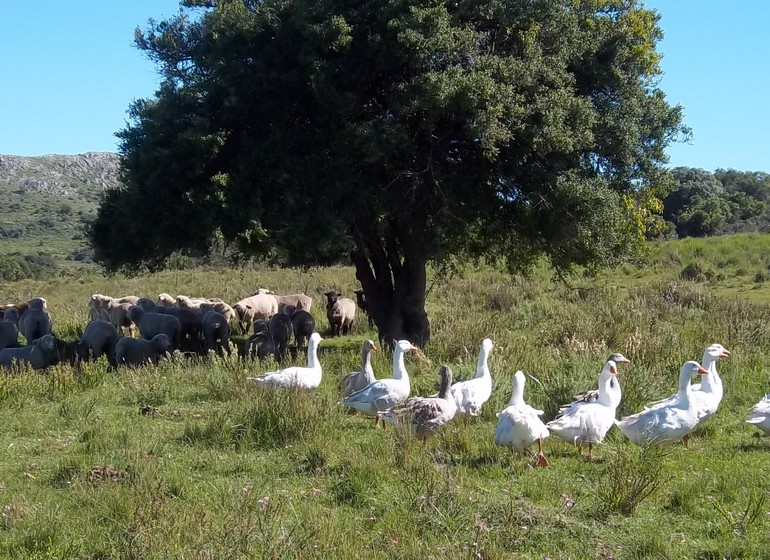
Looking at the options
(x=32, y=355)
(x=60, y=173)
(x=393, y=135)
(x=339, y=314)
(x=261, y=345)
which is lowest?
(x=32, y=355)

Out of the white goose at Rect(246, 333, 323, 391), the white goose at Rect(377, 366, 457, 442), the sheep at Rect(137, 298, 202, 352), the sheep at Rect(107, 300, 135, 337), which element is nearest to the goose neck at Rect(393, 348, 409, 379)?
the white goose at Rect(246, 333, 323, 391)

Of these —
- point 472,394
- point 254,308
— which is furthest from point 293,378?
point 254,308

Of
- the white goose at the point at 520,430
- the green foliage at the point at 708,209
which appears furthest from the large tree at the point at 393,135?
the green foliage at the point at 708,209

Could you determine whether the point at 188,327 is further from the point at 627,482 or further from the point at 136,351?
the point at 627,482

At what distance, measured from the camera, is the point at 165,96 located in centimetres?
1625

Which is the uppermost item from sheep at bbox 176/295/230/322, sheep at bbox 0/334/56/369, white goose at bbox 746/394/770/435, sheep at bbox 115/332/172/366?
white goose at bbox 746/394/770/435

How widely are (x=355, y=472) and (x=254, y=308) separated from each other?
1443cm

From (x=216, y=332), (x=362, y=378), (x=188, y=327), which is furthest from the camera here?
(x=188, y=327)

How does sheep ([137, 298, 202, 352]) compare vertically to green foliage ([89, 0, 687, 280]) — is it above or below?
below

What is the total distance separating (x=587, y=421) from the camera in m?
8.73

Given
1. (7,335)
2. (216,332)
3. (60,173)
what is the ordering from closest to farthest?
1. (7,335)
2. (216,332)
3. (60,173)

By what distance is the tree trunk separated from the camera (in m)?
Answer: 17.6

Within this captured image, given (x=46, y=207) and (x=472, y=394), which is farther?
(x=46, y=207)

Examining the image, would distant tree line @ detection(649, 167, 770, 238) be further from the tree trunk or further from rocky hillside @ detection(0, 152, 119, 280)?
rocky hillside @ detection(0, 152, 119, 280)
